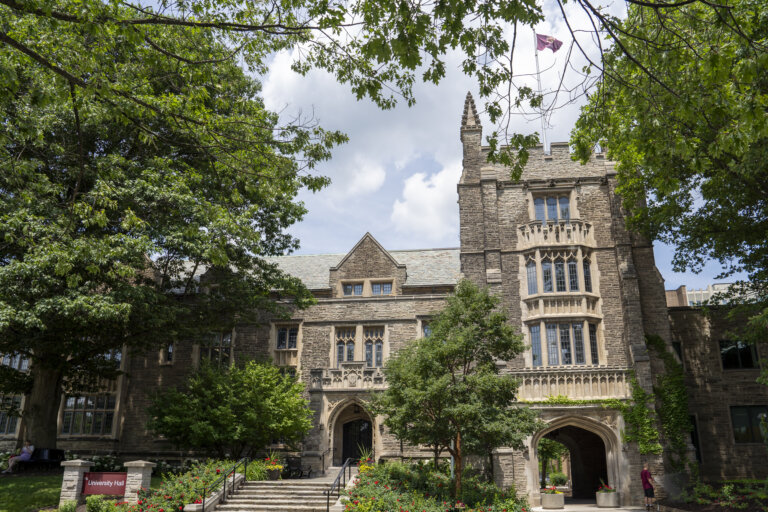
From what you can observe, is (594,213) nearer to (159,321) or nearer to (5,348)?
(159,321)

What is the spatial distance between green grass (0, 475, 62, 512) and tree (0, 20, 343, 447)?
9.62 ft

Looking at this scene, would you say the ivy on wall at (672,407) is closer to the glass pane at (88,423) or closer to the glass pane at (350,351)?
the glass pane at (350,351)

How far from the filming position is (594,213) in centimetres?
2173

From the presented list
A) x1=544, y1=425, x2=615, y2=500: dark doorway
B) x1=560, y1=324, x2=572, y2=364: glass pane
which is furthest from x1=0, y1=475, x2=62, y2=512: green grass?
x1=544, y1=425, x2=615, y2=500: dark doorway

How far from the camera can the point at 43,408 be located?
1911cm

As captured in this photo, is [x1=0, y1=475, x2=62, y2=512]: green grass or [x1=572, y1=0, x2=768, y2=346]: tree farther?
[x1=0, y1=475, x2=62, y2=512]: green grass

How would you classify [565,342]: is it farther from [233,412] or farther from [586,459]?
[233,412]

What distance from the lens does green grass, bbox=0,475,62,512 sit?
45.9ft

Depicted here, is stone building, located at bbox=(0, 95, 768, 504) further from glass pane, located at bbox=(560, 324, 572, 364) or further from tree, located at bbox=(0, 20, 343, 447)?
tree, located at bbox=(0, 20, 343, 447)

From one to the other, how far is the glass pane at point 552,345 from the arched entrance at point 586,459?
503cm

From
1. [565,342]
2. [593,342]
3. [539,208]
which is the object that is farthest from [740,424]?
[539,208]

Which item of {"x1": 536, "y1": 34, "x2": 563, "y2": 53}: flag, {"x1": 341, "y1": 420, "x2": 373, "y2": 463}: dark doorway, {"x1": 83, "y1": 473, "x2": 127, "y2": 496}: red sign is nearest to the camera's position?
{"x1": 83, "y1": 473, "x2": 127, "y2": 496}: red sign

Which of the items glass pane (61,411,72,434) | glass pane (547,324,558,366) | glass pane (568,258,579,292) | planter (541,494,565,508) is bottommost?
planter (541,494,565,508)

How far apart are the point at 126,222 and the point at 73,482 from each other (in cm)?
874
